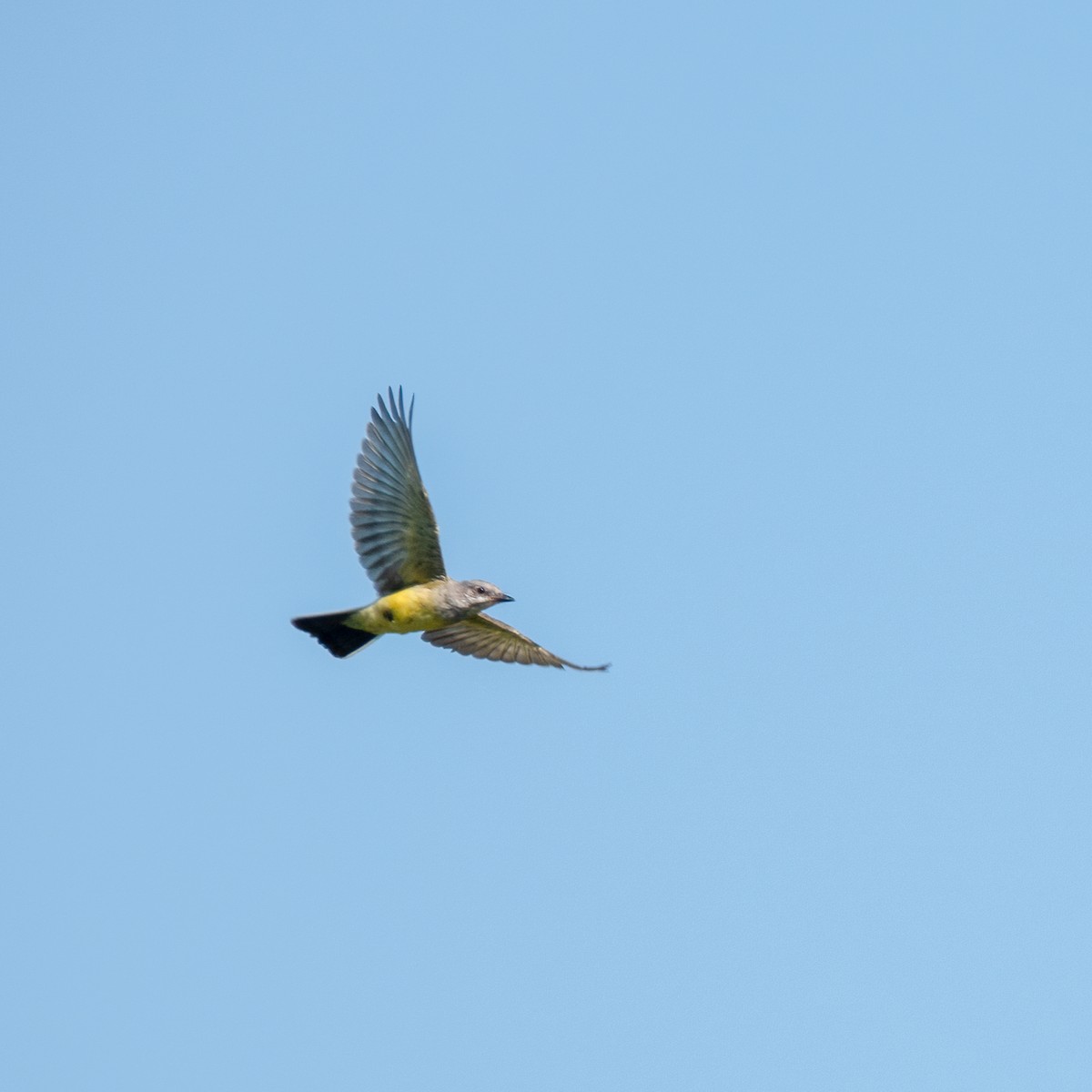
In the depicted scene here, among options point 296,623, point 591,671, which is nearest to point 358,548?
point 296,623

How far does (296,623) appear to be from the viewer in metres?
19.4

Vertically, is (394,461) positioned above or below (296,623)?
above

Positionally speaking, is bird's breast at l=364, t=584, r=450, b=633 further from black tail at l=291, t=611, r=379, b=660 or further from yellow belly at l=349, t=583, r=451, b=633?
black tail at l=291, t=611, r=379, b=660

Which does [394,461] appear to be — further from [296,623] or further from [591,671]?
[591,671]

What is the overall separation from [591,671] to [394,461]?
3.19m

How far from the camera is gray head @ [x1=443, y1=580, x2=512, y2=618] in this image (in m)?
19.6

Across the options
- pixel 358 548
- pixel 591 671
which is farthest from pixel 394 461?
pixel 591 671

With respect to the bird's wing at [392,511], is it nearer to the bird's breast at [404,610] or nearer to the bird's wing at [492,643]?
the bird's breast at [404,610]

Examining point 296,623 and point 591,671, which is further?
point 591,671

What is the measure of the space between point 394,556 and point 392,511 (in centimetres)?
47

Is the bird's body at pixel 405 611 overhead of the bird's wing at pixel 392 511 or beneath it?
beneath

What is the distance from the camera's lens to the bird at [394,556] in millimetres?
19281

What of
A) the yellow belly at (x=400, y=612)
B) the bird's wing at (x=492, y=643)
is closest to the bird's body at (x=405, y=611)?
the yellow belly at (x=400, y=612)

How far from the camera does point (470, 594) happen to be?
1958 centimetres
